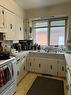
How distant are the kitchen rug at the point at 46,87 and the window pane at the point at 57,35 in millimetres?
1777

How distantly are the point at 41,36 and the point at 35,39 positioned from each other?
0.33 metres

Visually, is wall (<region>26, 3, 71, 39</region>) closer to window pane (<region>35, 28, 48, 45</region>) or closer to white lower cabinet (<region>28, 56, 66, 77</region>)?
window pane (<region>35, 28, 48, 45</region>)

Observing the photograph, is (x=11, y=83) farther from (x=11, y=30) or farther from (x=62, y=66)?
(x=62, y=66)

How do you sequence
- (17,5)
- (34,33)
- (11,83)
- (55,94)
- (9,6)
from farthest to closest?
(34,33), (17,5), (9,6), (55,94), (11,83)

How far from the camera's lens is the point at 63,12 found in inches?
143

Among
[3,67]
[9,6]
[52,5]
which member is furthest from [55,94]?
[52,5]

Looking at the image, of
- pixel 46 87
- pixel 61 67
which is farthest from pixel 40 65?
pixel 46 87

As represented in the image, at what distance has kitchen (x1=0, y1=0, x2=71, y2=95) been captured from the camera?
276 centimetres

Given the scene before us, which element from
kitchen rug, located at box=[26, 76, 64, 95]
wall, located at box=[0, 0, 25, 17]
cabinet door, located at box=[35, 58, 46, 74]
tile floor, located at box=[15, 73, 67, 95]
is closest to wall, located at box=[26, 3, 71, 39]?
wall, located at box=[0, 0, 25, 17]

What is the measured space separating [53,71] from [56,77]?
0.75ft

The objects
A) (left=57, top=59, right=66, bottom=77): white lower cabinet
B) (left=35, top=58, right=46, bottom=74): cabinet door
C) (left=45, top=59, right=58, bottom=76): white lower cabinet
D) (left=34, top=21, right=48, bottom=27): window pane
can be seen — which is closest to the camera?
(left=57, top=59, right=66, bottom=77): white lower cabinet

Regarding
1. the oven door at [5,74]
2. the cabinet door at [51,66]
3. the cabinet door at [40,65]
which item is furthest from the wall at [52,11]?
the oven door at [5,74]

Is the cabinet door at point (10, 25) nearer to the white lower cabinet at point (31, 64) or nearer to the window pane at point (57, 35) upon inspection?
the white lower cabinet at point (31, 64)

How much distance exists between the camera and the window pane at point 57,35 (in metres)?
4.21
